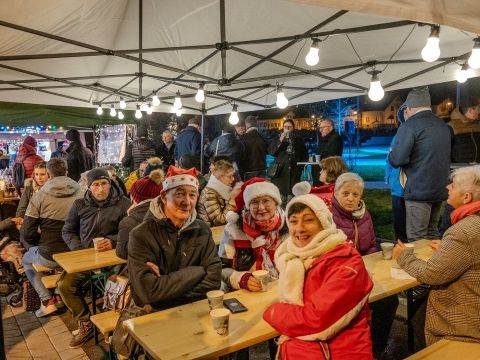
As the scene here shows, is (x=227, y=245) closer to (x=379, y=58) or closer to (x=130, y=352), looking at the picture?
(x=130, y=352)

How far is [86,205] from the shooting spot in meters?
4.24

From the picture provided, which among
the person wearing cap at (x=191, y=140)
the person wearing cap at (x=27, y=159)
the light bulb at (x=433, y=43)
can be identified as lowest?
the person wearing cap at (x=27, y=159)

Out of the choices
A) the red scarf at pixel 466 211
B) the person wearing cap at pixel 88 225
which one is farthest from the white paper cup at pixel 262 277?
the person wearing cap at pixel 88 225

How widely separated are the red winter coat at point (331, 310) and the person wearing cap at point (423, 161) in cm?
305

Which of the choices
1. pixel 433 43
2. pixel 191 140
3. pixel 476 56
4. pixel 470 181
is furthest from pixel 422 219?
pixel 191 140

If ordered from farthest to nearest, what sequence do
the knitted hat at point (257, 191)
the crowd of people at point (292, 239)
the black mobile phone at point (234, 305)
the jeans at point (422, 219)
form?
the jeans at point (422, 219)
the knitted hat at point (257, 191)
the black mobile phone at point (234, 305)
the crowd of people at point (292, 239)

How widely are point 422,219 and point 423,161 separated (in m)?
0.69

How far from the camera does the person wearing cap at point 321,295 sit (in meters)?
1.89

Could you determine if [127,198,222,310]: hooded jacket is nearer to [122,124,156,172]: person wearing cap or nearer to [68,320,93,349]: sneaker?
[68,320,93,349]: sneaker

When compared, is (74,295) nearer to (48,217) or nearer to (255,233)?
(48,217)

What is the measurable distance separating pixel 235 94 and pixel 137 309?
5.81 metres

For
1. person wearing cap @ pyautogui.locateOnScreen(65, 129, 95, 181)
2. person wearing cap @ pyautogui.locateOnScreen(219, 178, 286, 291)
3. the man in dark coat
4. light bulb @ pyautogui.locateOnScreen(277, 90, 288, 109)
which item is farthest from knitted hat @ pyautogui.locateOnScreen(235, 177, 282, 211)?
person wearing cap @ pyautogui.locateOnScreen(65, 129, 95, 181)

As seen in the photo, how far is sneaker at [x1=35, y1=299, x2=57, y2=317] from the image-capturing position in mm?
4602

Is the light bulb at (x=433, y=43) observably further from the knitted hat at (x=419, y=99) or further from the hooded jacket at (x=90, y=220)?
the hooded jacket at (x=90, y=220)
